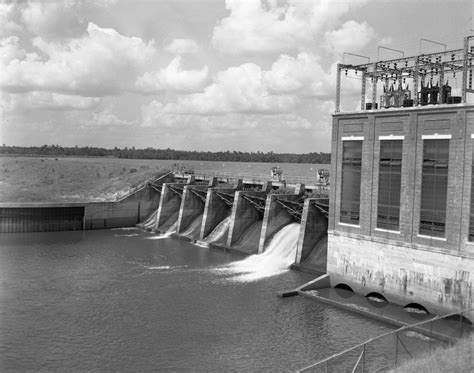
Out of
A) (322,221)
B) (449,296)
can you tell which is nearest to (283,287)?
(322,221)

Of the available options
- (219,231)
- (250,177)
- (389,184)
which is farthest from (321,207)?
(250,177)

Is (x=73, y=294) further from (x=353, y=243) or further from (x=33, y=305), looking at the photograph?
(x=353, y=243)

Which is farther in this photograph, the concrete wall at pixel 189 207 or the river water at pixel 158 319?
the concrete wall at pixel 189 207

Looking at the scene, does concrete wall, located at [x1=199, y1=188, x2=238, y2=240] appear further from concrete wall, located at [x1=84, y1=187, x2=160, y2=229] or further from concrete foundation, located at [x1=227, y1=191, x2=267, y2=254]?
concrete wall, located at [x1=84, y1=187, x2=160, y2=229]

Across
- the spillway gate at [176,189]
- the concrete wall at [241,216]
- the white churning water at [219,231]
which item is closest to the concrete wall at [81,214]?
the spillway gate at [176,189]

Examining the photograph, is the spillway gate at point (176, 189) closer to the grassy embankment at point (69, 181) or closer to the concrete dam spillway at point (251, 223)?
the concrete dam spillway at point (251, 223)

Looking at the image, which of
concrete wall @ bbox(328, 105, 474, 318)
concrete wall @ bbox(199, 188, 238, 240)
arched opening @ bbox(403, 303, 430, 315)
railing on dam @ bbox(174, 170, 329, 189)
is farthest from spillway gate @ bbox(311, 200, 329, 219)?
concrete wall @ bbox(199, 188, 238, 240)
